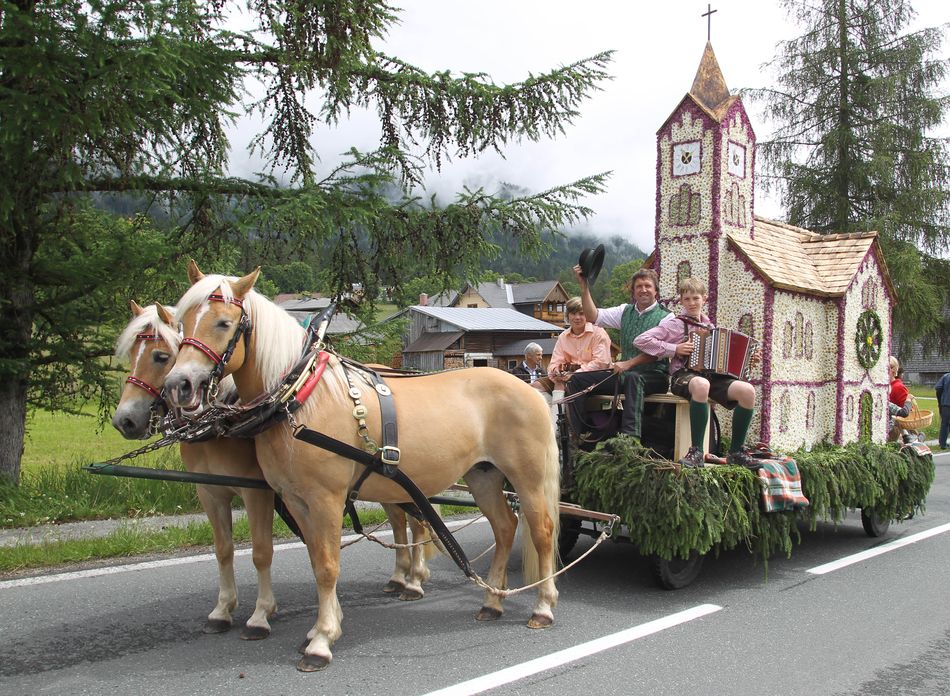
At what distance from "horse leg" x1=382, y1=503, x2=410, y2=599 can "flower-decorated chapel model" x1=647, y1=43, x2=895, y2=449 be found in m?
3.07

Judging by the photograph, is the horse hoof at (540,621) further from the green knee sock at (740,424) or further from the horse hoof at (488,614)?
the green knee sock at (740,424)

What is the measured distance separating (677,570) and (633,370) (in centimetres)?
148

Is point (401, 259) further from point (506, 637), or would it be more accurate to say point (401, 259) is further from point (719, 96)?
point (506, 637)

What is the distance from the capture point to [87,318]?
7.45 metres

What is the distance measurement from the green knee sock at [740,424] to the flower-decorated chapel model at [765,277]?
0.99 metres

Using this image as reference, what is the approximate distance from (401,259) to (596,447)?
3.87 m

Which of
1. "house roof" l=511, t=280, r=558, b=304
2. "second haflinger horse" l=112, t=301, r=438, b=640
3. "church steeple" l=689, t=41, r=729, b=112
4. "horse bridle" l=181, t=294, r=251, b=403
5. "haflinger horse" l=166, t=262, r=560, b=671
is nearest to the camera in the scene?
"horse bridle" l=181, t=294, r=251, b=403

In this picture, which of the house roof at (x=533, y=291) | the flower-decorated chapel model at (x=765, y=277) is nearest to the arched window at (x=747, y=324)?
the flower-decorated chapel model at (x=765, y=277)

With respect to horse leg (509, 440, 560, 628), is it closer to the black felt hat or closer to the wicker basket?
the black felt hat

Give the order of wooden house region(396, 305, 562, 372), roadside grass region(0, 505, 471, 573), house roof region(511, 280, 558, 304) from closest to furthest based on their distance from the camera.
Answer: roadside grass region(0, 505, 471, 573) < wooden house region(396, 305, 562, 372) < house roof region(511, 280, 558, 304)

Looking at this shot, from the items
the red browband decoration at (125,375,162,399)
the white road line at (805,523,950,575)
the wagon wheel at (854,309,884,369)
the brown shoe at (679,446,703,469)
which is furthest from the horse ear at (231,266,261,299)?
the wagon wheel at (854,309,884,369)

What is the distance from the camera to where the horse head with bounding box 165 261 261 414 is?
3453mm

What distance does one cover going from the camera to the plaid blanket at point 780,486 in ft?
17.5

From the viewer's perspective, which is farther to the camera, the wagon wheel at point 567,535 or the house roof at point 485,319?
the house roof at point 485,319
